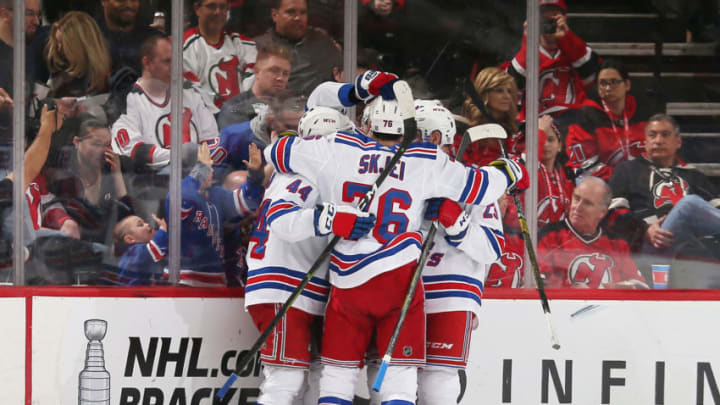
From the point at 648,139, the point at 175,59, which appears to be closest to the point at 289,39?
the point at 175,59

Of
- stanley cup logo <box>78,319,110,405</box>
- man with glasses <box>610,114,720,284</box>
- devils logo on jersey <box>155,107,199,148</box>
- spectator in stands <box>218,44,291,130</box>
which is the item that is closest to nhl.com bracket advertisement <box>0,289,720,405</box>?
stanley cup logo <box>78,319,110,405</box>

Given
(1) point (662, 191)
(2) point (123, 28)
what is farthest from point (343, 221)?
(1) point (662, 191)

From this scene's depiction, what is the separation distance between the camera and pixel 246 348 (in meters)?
3.59

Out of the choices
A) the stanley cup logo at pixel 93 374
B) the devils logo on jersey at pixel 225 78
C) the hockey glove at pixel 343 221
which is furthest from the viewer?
the devils logo on jersey at pixel 225 78

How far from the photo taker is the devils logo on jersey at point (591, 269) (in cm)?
380

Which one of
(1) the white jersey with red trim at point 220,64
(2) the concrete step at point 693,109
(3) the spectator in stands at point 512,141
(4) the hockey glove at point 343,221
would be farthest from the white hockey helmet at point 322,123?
(2) the concrete step at point 693,109

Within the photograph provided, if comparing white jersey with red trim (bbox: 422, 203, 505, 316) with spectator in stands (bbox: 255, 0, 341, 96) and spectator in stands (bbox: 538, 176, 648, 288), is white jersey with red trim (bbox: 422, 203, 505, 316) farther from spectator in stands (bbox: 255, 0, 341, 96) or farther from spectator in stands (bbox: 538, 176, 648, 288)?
spectator in stands (bbox: 255, 0, 341, 96)

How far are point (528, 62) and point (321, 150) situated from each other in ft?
3.65

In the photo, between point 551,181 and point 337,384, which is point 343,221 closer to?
point 337,384

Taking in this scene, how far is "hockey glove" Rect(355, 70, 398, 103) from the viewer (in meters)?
3.15

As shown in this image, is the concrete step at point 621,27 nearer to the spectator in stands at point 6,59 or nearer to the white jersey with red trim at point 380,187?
the white jersey with red trim at point 380,187

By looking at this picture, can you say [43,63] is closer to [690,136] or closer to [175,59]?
[175,59]

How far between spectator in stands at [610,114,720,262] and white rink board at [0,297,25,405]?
7.71 ft

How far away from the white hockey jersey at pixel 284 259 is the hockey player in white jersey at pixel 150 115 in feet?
2.02
